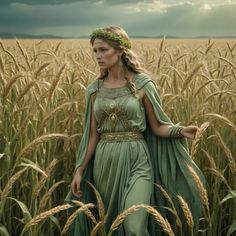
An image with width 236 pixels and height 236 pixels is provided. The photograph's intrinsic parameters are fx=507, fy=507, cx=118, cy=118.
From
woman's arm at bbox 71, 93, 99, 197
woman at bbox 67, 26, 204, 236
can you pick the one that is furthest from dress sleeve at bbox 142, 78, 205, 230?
woman's arm at bbox 71, 93, 99, 197

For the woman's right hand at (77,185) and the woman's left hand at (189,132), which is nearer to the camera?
the woman's left hand at (189,132)

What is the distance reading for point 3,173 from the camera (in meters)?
2.46

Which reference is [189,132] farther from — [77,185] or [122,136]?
[77,185]

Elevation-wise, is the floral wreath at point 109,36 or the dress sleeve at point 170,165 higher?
the floral wreath at point 109,36

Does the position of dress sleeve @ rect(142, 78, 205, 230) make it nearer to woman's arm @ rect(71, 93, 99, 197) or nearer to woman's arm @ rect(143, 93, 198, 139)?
woman's arm @ rect(143, 93, 198, 139)

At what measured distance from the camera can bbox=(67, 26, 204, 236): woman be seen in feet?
8.57

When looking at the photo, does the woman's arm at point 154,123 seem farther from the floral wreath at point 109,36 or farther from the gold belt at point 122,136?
the floral wreath at point 109,36

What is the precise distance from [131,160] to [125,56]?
554mm

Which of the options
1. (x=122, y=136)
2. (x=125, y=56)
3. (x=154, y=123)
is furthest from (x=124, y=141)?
(x=125, y=56)

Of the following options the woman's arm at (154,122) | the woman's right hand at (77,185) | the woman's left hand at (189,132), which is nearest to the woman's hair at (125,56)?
the woman's arm at (154,122)

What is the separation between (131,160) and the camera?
2609mm

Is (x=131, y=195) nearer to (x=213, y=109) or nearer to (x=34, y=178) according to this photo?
(x=34, y=178)

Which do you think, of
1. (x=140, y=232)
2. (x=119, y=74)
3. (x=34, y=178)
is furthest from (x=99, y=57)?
(x=140, y=232)

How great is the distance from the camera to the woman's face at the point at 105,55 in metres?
2.61
